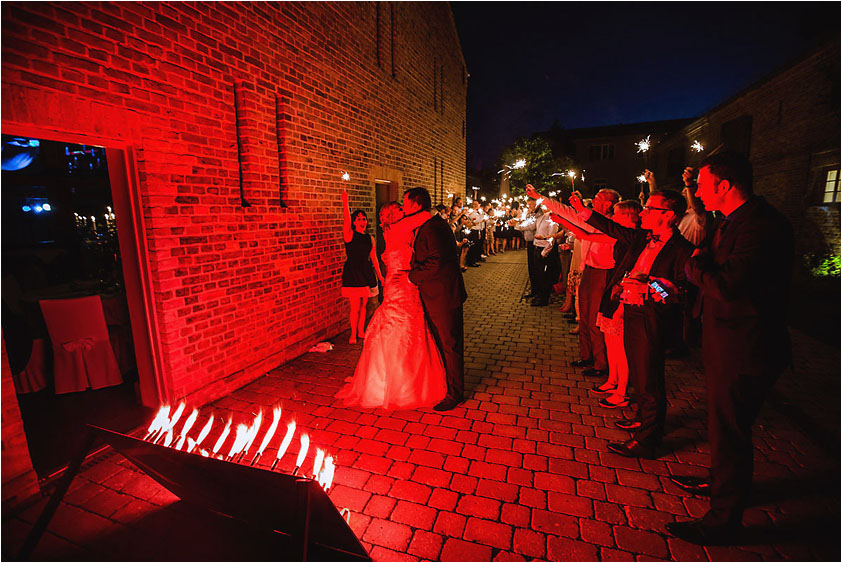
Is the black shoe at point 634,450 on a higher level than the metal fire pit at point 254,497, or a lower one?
lower

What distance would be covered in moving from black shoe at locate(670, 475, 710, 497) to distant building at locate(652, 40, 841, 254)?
A: 11925 millimetres

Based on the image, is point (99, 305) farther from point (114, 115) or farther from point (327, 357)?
point (327, 357)

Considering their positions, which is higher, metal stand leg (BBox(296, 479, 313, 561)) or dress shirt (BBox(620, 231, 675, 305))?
dress shirt (BBox(620, 231, 675, 305))

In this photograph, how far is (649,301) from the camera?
10.4 ft

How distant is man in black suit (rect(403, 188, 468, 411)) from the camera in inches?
159

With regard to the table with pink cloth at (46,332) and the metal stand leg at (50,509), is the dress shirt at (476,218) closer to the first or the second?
the table with pink cloth at (46,332)

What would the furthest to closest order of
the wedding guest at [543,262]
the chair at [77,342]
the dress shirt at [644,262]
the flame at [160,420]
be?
1. the wedding guest at [543,262]
2. the chair at [77,342]
3. the dress shirt at [644,262]
4. the flame at [160,420]

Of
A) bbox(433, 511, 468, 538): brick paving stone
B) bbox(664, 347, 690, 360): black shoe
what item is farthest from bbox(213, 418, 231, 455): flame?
bbox(664, 347, 690, 360): black shoe

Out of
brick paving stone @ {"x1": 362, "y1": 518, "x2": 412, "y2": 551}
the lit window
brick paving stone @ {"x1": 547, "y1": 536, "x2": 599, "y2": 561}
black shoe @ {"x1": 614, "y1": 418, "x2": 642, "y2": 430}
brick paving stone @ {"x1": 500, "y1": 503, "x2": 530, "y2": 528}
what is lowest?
brick paving stone @ {"x1": 547, "y1": 536, "x2": 599, "y2": 561}

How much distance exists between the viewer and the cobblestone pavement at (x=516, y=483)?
7.95ft

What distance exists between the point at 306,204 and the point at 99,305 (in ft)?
9.55

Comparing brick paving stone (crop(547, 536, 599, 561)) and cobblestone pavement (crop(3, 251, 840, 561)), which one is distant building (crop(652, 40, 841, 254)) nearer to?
cobblestone pavement (crop(3, 251, 840, 561))

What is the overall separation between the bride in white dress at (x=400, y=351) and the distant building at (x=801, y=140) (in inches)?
505

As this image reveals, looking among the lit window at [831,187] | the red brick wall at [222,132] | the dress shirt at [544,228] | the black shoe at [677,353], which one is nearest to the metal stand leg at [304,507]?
the red brick wall at [222,132]
